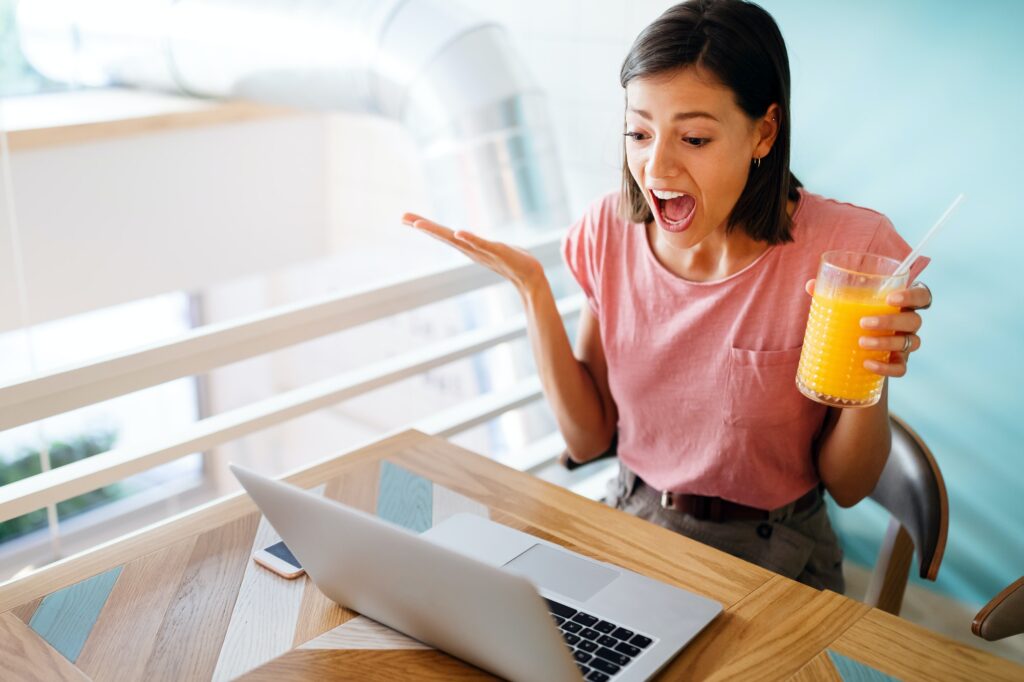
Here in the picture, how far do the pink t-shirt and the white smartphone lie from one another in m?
0.55

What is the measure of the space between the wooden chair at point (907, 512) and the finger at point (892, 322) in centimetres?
34

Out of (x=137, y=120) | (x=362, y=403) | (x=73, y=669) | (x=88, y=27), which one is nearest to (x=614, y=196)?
(x=73, y=669)

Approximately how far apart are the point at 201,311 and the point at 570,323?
2484mm

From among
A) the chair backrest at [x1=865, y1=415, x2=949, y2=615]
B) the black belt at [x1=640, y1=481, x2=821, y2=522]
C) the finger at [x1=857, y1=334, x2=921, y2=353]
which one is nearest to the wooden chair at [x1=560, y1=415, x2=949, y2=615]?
the chair backrest at [x1=865, y1=415, x2=949, y2=615]

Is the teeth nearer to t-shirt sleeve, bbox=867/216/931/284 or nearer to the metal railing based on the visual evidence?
t-shirt sleeve, bbox=867/216/931/284

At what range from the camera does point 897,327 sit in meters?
0.98

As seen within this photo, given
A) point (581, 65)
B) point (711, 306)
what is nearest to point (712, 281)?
point (711, 306)

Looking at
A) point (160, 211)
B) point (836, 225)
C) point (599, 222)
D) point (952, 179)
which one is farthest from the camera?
point (160, 211)

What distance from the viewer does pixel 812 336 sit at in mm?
1060

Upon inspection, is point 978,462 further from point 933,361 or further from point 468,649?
point 468,649

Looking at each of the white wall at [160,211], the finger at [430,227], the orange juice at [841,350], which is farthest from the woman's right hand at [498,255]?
the white wall at [160,211]

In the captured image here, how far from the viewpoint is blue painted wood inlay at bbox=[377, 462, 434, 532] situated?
1078 mm

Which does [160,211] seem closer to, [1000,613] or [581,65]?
[581,65]

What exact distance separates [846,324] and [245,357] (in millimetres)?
831
